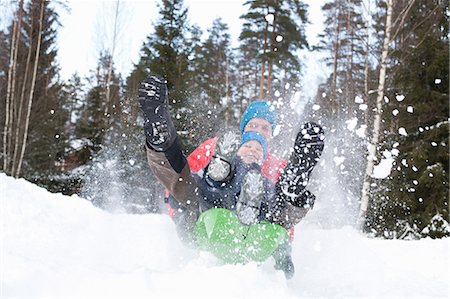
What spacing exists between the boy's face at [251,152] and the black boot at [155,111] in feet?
3.25

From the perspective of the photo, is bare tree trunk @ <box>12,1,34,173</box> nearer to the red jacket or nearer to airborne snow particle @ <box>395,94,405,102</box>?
the red jacket

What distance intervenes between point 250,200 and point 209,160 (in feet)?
2.35

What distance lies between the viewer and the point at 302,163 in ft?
9.04

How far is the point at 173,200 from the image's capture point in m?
3.17

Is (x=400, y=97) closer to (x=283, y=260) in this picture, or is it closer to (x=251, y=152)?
(x=251, y=152)

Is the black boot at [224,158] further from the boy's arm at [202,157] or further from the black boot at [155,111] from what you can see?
the black boot at [155,111]

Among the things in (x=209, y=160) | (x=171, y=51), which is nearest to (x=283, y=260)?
(x=209, y=160)

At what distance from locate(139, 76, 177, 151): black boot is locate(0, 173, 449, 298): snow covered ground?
775 millimetres

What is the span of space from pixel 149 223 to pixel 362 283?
2.90 meters

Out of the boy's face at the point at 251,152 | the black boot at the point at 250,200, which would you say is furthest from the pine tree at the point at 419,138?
the black boot at the point at 250,200

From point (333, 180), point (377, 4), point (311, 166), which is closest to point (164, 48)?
point (377, 4)

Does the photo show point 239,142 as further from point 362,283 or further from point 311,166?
point 362,283

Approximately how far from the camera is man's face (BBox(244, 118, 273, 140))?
3691 millimetres

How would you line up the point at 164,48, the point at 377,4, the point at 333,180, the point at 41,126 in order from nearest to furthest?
the point at 333,180 < the point at 377,4 < the point at 164,48 < the point at 41,126
